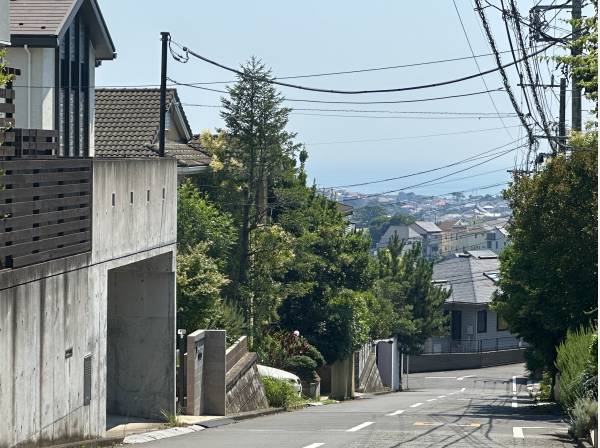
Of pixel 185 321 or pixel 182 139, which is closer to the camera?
Result: pixel 185 321

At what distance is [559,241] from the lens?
111 ft

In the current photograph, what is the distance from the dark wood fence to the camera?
1565 centimetres

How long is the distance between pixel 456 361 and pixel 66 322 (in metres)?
64.2

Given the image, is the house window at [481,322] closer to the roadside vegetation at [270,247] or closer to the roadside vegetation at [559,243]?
the roadside vegetation at [270,247]

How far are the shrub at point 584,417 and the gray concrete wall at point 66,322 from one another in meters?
8.05

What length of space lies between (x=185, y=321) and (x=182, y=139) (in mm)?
15406

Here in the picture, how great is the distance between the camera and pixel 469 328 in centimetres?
8506

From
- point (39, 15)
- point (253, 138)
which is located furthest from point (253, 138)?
point (39, 15)

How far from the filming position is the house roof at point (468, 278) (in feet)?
283

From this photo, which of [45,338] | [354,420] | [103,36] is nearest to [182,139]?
[103,36]

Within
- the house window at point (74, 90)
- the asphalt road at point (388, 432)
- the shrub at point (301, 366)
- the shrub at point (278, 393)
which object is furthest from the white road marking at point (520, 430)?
the shrub at point (301, 366)

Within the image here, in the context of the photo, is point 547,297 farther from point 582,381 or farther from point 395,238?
point 395,238

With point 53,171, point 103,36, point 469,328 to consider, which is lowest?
point 469,328

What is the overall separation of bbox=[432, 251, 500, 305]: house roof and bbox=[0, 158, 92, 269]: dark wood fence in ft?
213
